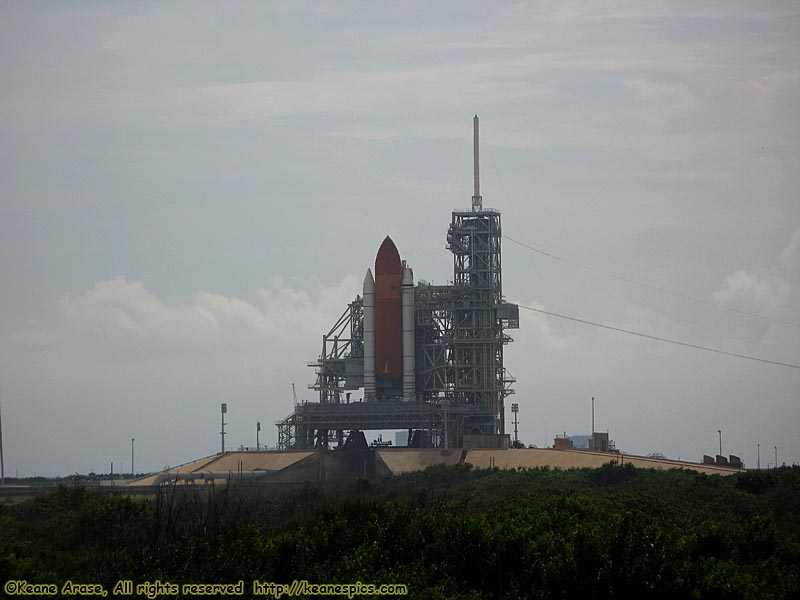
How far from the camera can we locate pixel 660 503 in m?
64.2

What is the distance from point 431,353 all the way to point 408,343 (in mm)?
3532

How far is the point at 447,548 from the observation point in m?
46.6

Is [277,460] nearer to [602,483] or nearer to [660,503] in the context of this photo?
[602,483]

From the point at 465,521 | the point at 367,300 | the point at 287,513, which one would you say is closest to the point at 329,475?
the point at 367,300

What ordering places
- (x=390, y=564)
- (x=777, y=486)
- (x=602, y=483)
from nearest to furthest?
1. (x=390, y=564)
2. (x=777, y=486)
3. (x=602, y=483)

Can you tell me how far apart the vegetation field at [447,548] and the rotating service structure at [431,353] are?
46160mm

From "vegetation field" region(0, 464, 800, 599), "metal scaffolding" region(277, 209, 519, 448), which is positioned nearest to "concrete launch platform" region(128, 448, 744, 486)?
"metal scaffolding" region(277, 209, 519, 448)

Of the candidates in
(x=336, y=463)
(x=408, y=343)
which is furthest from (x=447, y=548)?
(x=408, y=343)

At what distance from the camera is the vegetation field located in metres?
42.1

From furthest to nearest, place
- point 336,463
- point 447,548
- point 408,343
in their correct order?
point 408,343
point 336,463
point 447,548

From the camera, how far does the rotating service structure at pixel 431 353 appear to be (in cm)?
10944

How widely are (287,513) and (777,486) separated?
88.0ft

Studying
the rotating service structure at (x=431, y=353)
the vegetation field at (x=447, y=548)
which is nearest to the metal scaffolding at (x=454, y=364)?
the rotating service structure at (x=431, y=353)

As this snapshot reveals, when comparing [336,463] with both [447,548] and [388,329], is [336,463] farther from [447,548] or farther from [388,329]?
[447,548]
